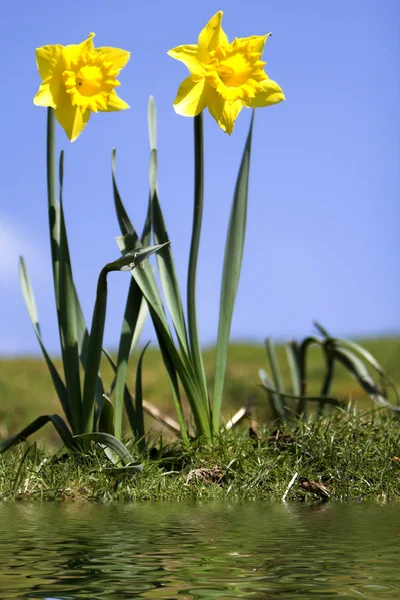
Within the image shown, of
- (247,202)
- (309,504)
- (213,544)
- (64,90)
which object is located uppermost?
(64,90)

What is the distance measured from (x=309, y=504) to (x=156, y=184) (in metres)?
1.29

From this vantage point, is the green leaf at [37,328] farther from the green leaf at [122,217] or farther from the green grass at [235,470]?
the green leaf at [122,217]

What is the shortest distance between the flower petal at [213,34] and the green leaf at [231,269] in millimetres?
436

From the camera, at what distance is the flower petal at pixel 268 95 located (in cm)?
278

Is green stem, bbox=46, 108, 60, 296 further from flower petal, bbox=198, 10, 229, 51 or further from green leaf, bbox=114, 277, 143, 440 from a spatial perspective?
flower petal, bbox=198, 10, 229, 51

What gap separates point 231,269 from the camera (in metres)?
→ 2.88

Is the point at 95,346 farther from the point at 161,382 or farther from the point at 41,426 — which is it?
the point at 161,382

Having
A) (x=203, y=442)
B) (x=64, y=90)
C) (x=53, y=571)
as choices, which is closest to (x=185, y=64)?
(x=64, y=90)

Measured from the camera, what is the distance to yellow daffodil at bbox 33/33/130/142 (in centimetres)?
263

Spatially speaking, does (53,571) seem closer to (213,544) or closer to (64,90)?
(213,544)

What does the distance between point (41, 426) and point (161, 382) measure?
2.96m

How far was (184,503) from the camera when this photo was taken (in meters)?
→ 2.20

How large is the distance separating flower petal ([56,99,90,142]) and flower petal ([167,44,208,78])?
0.38 meters

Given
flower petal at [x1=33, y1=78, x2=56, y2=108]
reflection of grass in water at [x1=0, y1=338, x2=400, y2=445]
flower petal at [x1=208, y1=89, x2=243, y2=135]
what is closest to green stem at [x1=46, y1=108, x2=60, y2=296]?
flower petal at [x1=33, y1=78, x2=56, y2=108]
